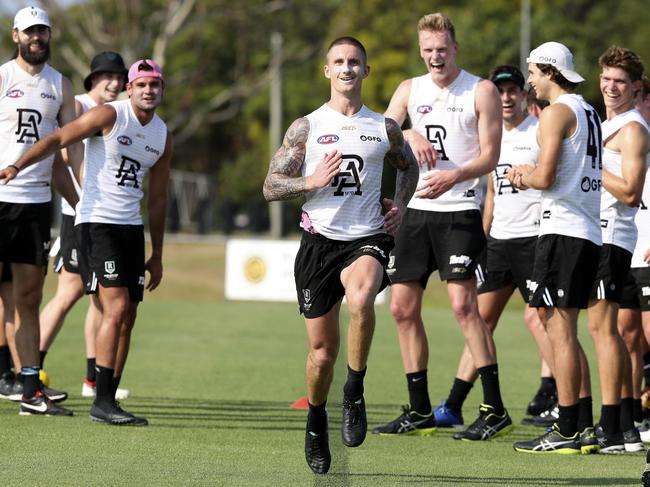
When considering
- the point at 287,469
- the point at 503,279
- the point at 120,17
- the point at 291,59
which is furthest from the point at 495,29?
the point at 287,469

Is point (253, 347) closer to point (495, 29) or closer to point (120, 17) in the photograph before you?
point (120, 17)

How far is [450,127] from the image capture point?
9.41 meters

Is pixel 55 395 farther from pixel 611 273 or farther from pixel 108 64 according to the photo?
A: pixel 611 273

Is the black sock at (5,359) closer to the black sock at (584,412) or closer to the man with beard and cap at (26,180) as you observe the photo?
the man with beard and cap at (26,180)

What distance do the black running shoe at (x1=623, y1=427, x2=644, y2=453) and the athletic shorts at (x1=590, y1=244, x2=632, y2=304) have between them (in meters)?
0.98

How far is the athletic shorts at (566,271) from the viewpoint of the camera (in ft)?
27.5

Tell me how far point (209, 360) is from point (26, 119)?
5301 mm

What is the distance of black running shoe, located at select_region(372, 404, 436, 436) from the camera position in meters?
9.34

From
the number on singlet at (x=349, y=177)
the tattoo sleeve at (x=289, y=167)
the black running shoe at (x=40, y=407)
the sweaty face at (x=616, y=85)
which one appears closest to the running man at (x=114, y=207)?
the black running shoe at (x=40, y=407)

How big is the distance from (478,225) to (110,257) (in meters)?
2.72

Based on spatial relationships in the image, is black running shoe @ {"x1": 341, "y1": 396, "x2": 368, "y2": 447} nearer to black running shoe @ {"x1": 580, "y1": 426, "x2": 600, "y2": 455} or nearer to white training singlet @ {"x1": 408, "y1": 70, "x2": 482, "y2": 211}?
black running shoe @ {"x1": 580, "y1": 426, "x2": 600, "y2": 455}

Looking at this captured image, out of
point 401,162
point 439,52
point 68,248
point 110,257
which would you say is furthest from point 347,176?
point 68,248

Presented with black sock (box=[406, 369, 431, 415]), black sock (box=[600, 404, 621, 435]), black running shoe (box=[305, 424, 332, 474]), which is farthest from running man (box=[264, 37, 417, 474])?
black sock (box=[600, 404, 621, 435])

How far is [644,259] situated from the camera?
9500 mm
